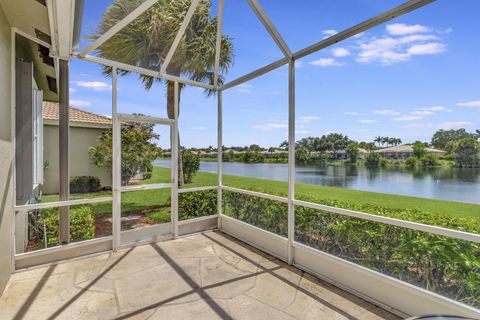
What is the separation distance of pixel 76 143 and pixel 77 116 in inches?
16.2

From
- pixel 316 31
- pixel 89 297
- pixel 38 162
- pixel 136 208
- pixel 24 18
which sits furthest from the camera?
pixel 136 208

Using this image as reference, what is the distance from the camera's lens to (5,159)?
316cm

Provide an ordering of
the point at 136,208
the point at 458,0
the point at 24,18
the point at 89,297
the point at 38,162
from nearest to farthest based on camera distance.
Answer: the point at 458,0 → the point at 89,297 → the point at 24,18 → the point at 38,162 → the point at 136,208

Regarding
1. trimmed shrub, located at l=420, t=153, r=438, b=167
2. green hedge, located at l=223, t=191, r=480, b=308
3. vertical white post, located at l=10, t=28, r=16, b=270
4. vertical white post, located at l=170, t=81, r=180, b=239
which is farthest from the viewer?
vertical white post, located at l=170, t=81, r=180, b=239

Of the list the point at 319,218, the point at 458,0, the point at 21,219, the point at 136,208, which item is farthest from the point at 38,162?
the point at 458,0

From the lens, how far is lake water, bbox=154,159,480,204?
2527mm

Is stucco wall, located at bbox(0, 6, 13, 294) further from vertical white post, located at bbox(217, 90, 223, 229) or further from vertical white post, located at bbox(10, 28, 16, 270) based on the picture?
vertical white post, located at bbox(217, 90, 223, 229)

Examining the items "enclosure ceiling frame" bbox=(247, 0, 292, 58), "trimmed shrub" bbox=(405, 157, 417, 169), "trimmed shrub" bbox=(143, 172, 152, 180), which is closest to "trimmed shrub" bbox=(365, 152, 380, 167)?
"trimmed shrub" bbox=(405, 157, 417, 169)

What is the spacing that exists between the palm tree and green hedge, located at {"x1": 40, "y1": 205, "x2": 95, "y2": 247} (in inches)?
64.5

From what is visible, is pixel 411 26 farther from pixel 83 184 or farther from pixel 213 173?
pixel 83 184

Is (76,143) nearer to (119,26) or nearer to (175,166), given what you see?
(175,166)

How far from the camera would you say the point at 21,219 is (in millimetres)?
3791

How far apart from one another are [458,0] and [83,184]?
16.9 ft

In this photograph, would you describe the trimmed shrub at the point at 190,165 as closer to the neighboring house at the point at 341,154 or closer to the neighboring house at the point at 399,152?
the neighboring house at the point at 341,154
